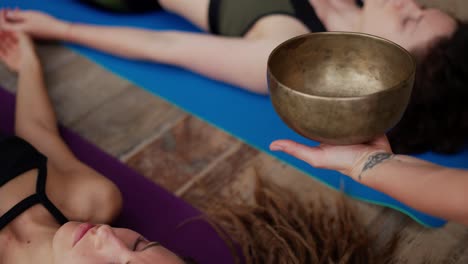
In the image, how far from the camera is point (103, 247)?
954 millimetres

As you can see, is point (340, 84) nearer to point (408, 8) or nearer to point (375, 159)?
point (375, 159)

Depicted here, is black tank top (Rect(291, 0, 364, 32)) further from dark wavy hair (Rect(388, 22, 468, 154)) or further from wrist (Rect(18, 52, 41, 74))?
wrist (Rect(18, 52, 41, 74))

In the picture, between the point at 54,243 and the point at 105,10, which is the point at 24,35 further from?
the point at 54,243

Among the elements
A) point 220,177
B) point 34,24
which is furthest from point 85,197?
point 34,24

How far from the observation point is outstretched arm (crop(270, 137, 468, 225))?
0.78 m

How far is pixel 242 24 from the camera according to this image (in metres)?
1.69

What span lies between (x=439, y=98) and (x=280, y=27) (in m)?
0.52

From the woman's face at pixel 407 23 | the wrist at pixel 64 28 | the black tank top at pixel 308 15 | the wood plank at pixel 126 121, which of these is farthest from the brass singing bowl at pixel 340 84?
the wrist at pixel 64 28

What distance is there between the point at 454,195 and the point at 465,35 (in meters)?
0.71

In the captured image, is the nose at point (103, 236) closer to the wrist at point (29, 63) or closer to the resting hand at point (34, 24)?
the wrist at point (29, 63)

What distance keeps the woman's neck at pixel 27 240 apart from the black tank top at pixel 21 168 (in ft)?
0.07

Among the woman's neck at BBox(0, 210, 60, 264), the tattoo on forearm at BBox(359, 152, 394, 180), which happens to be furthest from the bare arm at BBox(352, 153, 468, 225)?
the woman's neck at BBox(0, 210, 60, 264)

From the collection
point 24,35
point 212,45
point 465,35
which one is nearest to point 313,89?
point 465,35

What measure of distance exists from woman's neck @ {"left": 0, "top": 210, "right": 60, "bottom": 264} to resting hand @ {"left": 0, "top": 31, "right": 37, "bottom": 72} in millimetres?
742
